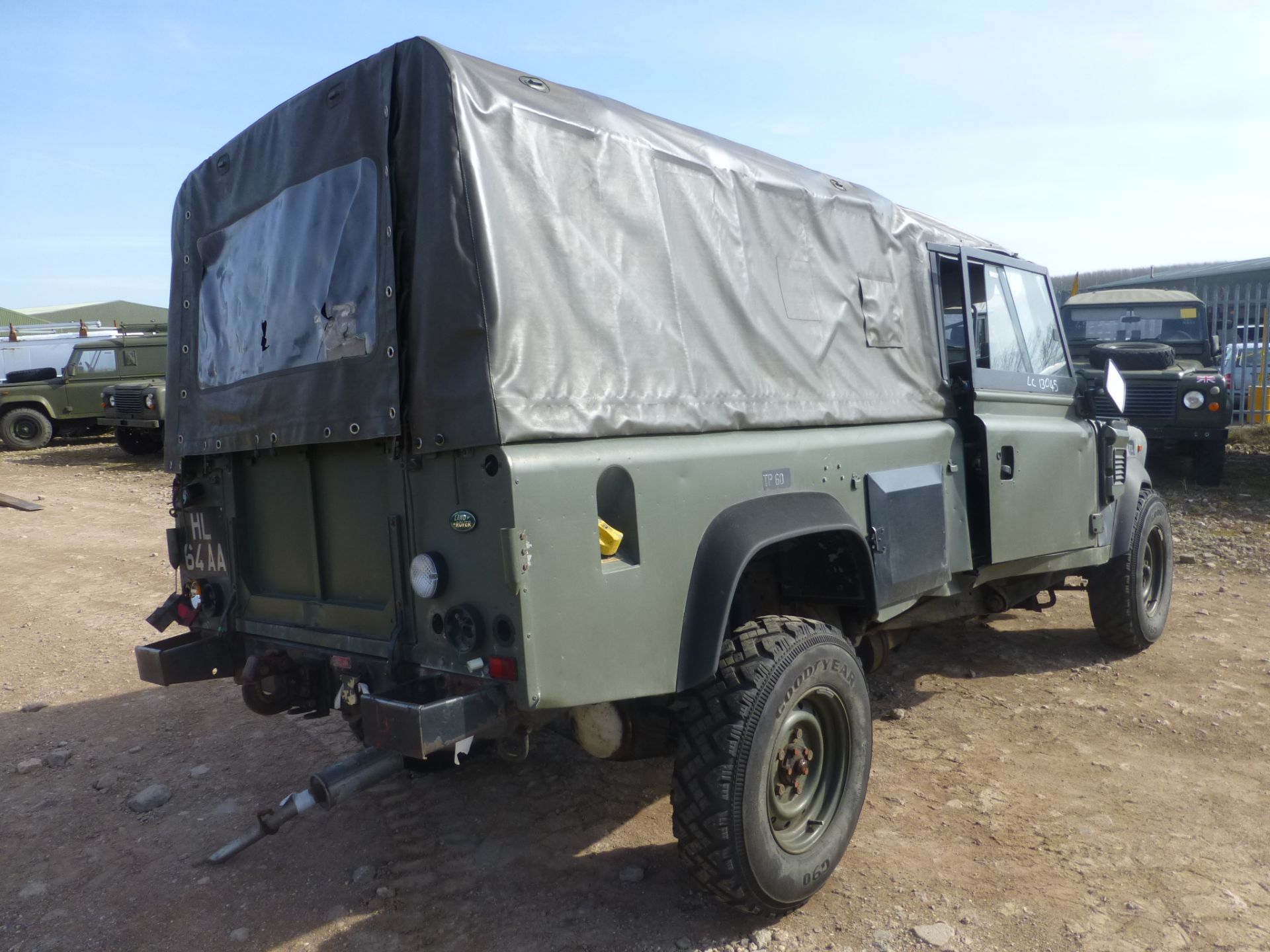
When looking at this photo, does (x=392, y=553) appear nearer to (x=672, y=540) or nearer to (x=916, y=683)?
(x=672, y=540)

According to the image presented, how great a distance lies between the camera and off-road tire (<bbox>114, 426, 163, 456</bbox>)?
1545 cm

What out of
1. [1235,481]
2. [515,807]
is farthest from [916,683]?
[1235,481]

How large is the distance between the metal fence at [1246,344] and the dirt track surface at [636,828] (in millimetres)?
9690

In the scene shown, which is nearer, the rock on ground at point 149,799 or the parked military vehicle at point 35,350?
the rock on ground at point 149,799

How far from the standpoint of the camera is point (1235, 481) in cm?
1105

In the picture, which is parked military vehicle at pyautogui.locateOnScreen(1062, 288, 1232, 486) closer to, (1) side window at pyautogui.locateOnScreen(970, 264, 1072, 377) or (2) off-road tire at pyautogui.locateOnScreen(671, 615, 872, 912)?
(1) side window at pyautogui.locateOnScreen(970, 264, 1072, 377)

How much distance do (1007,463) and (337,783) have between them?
309 cm

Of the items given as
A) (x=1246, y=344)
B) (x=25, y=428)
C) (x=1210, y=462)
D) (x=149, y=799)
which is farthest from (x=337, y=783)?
(x=25, y=428)

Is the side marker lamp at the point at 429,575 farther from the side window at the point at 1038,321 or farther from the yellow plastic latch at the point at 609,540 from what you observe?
the side window at the point at 1038,321

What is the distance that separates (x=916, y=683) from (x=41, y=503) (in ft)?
32.7

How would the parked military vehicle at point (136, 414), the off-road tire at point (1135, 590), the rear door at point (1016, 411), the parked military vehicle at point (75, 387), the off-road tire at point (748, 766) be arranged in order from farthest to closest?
the parked military vehicle at point (75, 387)
the parked military vehicle at point (136, 414)
the off-road tire at point (1135, 590)
the rear door at point (1016, 411)
the off-road tire at point (748, 766)

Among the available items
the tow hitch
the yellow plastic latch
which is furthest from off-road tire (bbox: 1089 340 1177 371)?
the tow hitch

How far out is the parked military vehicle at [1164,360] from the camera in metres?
10.2

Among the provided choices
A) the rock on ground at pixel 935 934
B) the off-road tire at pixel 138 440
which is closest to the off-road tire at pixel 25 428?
the off-road tire at pixel 138 440
